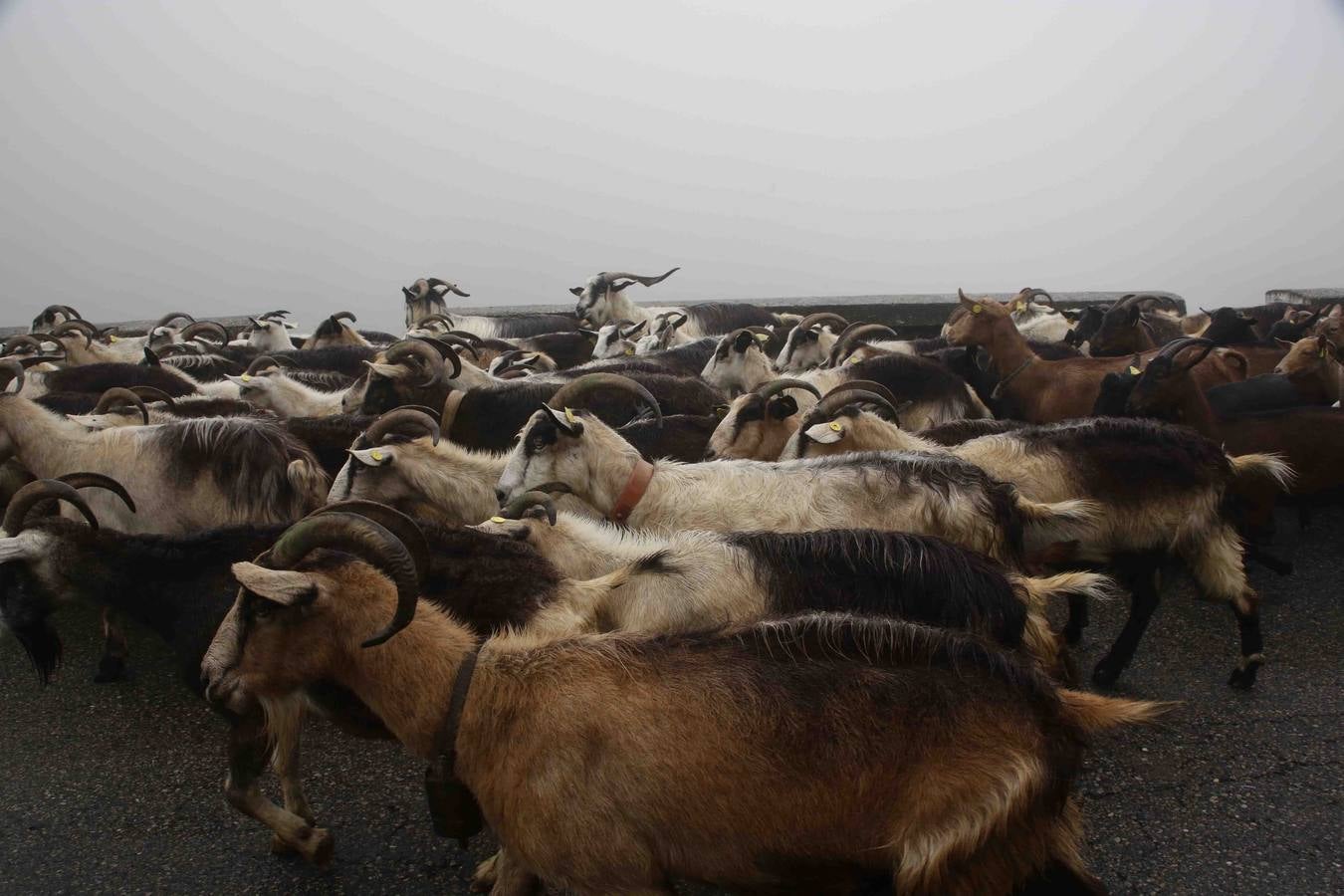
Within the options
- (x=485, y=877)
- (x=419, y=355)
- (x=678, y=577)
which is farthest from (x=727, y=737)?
(x=419, y=355)

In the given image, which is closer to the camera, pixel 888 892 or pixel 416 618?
pixel 888 892

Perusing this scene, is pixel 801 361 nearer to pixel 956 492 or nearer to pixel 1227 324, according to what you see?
pixel 1227 324

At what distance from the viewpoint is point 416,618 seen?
2826 millimetres

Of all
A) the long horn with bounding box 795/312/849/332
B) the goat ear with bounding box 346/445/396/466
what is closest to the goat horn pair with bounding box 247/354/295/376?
the goat ear with bounding box 346/445/396/466

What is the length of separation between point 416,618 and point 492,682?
14.0 inches

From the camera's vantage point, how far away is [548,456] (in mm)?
4867

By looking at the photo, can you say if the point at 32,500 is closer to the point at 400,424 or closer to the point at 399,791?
the point at 400,424

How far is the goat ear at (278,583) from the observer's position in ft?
8.51

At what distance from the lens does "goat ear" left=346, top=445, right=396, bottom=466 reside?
4863 millimetres

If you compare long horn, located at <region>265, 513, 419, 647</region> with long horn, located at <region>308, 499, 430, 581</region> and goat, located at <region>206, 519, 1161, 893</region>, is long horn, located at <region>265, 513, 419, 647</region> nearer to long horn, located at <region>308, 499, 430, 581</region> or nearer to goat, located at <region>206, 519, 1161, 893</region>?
goat, located at <region>206, 519, 1161, 893</region>

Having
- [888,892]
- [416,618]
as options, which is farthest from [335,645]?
[888,892]

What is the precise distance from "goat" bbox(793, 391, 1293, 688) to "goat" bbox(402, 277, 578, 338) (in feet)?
29.5

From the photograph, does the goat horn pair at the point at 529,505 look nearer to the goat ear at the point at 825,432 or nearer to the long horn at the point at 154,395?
the goat ear at the point at 825,432

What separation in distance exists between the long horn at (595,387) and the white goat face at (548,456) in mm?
588
